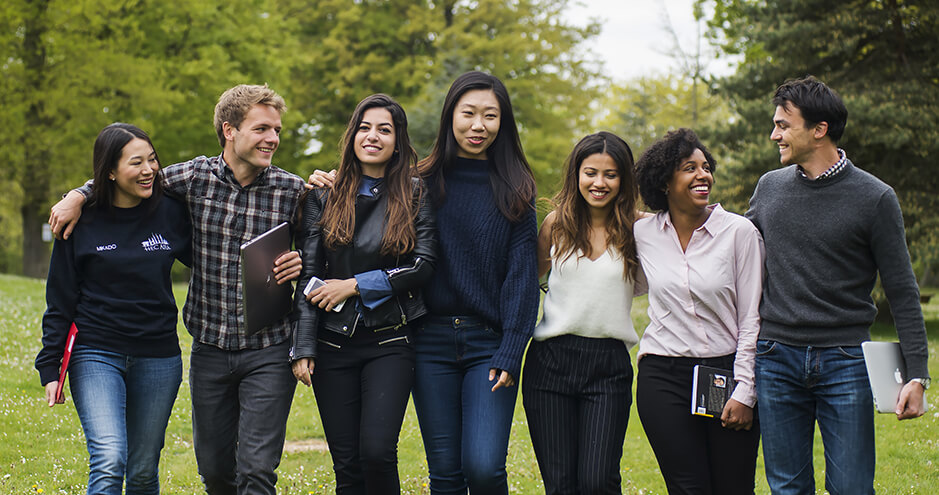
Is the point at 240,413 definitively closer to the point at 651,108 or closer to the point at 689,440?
the point at 689,440

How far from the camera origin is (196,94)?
2436cm

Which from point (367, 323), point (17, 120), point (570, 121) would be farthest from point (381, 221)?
point (570, 121)

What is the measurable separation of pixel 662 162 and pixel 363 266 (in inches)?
65.2

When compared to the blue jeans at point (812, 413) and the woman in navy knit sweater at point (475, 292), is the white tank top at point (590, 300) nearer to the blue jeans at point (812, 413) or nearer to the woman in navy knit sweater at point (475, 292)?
the woman in navy knit sweater at point (475, 292)

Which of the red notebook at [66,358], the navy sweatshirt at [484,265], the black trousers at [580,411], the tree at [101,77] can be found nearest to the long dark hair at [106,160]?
the red notebook at [66,358]

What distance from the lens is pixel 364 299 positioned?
164 inches

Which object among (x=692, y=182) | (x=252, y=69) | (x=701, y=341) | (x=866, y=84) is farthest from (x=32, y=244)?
(x=701, y=341)

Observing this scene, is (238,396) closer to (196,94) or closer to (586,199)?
(586,199)

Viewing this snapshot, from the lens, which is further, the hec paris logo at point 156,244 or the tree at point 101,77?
the tree at point 101,77

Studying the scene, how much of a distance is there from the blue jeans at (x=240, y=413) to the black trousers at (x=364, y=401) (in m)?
0.26

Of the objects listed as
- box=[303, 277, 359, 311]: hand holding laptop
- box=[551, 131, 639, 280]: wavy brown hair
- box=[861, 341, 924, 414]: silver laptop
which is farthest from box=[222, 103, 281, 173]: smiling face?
box=[861, 341, 924, 414]: silver laptop

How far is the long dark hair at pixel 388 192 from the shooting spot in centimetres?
428

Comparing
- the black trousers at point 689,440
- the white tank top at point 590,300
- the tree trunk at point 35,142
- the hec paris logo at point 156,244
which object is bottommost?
the black trousers at point 689,440

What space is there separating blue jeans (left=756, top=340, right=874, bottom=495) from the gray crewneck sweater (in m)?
0.08
